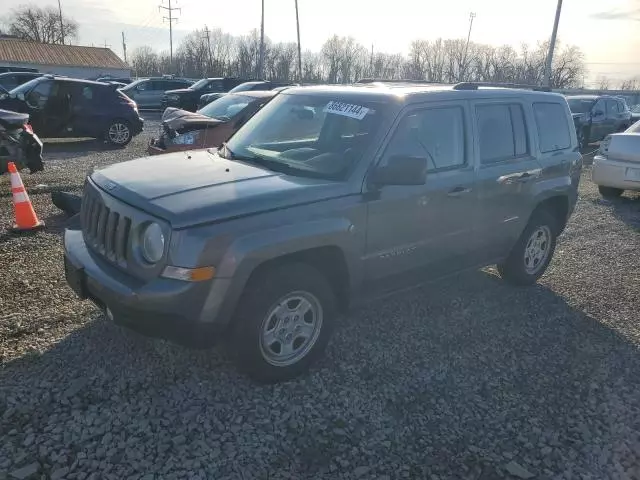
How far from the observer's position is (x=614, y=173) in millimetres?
9422

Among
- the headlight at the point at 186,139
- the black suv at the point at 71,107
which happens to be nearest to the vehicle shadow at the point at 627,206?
the headlight at the point at 186,139

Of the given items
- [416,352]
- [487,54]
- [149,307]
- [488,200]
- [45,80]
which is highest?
[487,54]

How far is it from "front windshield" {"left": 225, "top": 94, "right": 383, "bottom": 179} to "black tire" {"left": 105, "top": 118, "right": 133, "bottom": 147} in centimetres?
1029

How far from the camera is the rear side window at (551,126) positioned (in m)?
5.18

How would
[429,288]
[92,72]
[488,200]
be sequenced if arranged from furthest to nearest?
[92,72]
[429,288]
[488,200]

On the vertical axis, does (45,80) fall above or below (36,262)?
above

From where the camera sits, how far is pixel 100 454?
2783mm

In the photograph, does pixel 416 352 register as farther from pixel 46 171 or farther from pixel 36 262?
pixel 46 171

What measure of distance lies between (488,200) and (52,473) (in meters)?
3.73

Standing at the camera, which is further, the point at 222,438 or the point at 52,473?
the point at 222,438

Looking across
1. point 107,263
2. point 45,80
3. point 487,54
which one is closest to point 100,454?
point 107,263

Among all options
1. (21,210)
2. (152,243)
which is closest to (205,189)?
(152,243)

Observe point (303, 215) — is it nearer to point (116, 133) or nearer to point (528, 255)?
Answer: point (528, 255)

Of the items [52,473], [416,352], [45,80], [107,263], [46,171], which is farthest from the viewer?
[45,80]
